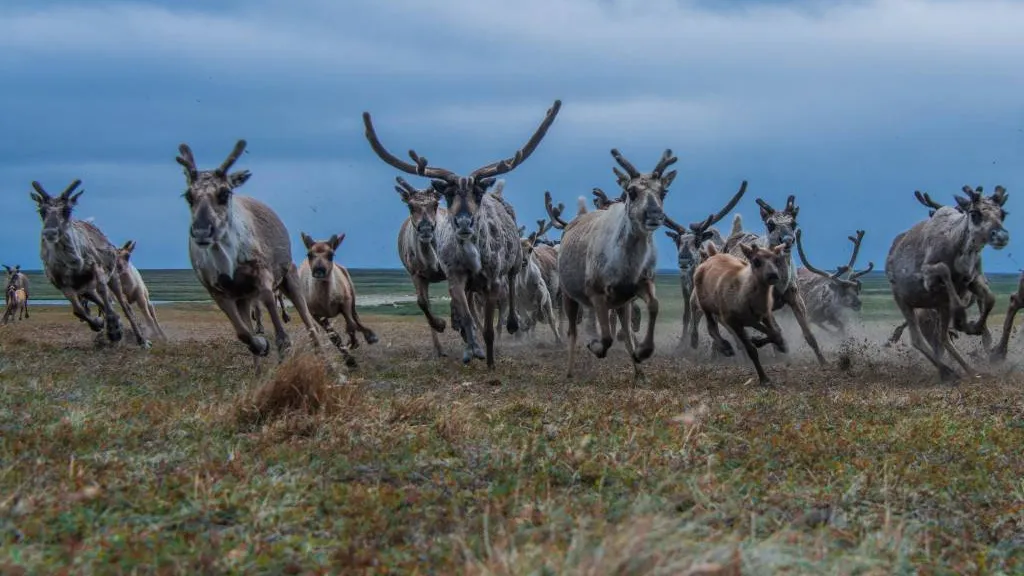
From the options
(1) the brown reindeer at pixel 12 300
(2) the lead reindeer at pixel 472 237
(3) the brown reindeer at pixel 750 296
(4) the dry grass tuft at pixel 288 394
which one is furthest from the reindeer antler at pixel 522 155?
(1) the brown reindeer at pixel 12 300

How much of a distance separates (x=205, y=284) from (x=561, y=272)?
4.77 m

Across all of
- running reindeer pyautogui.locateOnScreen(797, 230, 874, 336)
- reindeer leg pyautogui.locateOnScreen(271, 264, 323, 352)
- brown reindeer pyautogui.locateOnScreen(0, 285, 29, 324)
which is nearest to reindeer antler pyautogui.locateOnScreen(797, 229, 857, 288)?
running reindeer pyautogui.locateOnScreen(797, 230, 874, 336)

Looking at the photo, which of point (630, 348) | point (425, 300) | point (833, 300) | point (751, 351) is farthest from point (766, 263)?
point (833, 300)

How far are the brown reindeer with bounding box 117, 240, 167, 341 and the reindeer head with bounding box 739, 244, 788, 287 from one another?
528 inches

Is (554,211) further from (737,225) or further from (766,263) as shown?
(766,263)

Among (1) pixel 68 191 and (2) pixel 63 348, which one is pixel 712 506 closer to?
(2) pixel 63 348

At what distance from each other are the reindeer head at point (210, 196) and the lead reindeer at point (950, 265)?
883cm

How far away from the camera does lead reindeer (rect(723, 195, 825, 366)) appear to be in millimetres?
15375

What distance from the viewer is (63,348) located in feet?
59.3

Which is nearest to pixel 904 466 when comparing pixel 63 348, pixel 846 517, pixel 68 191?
pixel 846 517

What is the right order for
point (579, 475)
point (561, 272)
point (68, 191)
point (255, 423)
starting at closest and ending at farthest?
point (579, 475), point (255, 423), point (561, 272), point (68, 191)

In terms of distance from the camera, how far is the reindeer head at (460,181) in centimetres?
1410

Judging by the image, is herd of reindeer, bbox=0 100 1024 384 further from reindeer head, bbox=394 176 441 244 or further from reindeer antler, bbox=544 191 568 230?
reindeer antler, bbox=544 191 568 230

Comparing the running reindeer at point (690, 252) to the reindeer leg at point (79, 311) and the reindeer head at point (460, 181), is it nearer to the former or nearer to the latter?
the reindeer head at point (460, 181)
